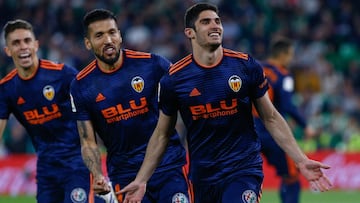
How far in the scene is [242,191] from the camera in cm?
765

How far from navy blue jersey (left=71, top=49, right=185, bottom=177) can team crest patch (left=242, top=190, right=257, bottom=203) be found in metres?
0.92

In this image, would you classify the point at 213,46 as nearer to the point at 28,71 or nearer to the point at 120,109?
the point at 120,109

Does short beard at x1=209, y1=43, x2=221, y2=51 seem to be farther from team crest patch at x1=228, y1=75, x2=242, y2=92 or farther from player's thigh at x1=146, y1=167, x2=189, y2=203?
player's thigh at x1=146, y1=167, x2=189, y2=203

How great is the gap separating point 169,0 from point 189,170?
15.3 meters

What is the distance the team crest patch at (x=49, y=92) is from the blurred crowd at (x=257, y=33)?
1123 centimetres

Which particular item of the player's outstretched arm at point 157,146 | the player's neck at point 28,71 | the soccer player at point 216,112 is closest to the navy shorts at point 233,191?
the soccer player at point 216,112

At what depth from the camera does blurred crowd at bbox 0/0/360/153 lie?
2100cm

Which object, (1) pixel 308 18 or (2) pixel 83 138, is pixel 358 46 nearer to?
(1) pixel 308 18

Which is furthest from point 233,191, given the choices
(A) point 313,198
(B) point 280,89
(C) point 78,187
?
(A) point 313,198

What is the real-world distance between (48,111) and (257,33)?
1368cm

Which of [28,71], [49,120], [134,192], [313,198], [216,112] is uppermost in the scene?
[28,71]

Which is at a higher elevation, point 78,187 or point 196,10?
point 196,10

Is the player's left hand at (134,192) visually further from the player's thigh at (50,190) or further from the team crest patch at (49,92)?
the team crest patch at (49,92)

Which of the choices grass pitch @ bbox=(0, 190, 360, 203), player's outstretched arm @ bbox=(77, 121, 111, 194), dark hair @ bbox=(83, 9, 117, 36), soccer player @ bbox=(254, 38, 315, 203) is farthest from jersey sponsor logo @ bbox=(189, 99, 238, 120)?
grass pitch @ bbox=(0, 190, 360, 203)
